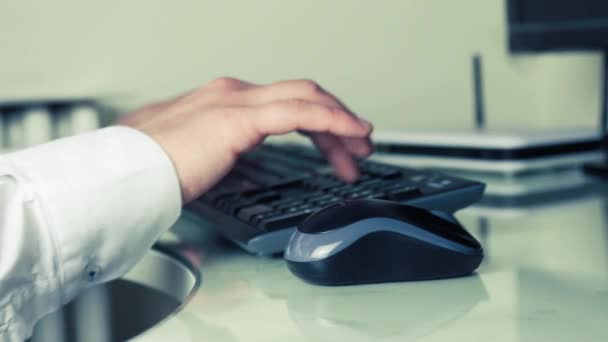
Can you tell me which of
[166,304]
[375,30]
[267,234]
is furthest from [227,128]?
[375,30]

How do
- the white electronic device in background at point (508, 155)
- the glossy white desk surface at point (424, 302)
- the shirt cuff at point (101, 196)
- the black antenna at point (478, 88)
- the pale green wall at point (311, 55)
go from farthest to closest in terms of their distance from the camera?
1. the black antenna at point (478, 88)
2. the pale green wall at point (311, 55)
3. the white electronic device in background at point (508, 155)
4. the shirt cuff at point (101, 196)
5. the glossy white desk surface at point (424, 302)

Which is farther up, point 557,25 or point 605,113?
point 557,25

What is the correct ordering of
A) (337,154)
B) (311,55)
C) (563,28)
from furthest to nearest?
1. (311,55)
2. (563,28)
3. (337,154)

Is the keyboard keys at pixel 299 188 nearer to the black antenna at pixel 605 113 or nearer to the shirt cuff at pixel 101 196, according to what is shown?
the shirt cuff at pixel 101 196

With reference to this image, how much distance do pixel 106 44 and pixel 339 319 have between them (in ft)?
2.59

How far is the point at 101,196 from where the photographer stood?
49 cm

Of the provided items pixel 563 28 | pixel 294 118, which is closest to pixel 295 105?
pixel 294 118

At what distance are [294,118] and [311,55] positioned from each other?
66 cm

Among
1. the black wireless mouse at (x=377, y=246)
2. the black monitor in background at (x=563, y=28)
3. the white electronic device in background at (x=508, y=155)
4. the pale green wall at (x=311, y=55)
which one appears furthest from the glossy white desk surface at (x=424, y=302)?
the pale green wall at (x=311, y=55)

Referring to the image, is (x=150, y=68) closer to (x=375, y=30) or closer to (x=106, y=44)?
(x=106, y=44)

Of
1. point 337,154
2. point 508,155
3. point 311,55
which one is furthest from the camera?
point 311,55

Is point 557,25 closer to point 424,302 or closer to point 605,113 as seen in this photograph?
point 605,113

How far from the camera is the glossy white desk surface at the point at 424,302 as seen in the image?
0.37 meters

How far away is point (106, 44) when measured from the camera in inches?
42.7
